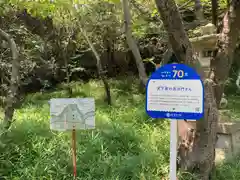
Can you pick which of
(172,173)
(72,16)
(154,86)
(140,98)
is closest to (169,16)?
(154,86)

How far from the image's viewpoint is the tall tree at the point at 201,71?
3357mm

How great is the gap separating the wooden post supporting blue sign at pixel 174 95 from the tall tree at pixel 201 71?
0.63m

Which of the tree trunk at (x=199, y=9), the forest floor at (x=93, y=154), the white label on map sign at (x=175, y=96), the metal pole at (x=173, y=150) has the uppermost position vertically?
the tree trunk at (x=199, y=9)

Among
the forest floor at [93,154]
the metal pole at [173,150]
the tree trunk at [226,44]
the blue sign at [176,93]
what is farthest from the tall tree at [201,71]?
the metal pole at [173,150]

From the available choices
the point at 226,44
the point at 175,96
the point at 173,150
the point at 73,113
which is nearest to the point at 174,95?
the point at 175,96

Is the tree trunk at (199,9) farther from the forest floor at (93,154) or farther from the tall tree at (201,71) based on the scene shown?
the tall tree at (201,71)

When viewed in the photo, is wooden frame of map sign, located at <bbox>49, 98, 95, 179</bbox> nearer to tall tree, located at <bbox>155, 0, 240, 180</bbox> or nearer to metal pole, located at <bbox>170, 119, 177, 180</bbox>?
metal pole, located at <bbox>170, 119, 177, 180</bbox>

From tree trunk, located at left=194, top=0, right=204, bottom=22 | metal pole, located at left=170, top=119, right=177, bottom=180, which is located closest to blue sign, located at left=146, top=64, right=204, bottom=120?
metal pole, located at left=170, top=119, right=177, bottom=180

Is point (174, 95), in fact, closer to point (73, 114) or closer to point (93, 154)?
point (73, 114)

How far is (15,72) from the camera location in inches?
181

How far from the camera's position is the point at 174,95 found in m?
2.77

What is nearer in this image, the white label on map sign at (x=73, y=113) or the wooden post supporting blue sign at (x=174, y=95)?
the wooden post supporting blue sign at (x=174, y=95)

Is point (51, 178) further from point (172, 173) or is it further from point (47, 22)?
point (47, 22)

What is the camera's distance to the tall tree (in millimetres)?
3357
